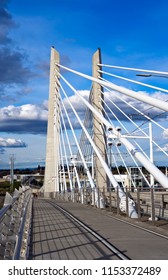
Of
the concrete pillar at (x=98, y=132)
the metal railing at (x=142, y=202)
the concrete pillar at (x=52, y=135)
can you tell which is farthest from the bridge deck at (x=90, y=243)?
the concrete pillar at (x=52, y=135)

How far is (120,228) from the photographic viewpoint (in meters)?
13.5

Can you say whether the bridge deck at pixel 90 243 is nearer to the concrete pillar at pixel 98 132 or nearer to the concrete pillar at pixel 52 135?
the concrete pillar at pixel 98 132

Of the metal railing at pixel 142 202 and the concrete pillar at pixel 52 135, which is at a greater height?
the concrete pillar at pixel 52 135

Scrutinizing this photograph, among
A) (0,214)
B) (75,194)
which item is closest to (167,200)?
(0,214)

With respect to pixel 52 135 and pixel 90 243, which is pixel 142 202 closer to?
pixel 90 243

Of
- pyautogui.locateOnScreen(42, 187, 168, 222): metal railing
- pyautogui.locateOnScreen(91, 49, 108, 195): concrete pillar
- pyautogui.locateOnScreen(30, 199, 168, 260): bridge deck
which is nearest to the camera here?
pyautogui.locateOnScreen(30, 199, 168, 260): bridge deck

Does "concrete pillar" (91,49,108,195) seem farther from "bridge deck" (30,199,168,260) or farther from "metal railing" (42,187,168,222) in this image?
"bridge deck" (30,199,168,260)

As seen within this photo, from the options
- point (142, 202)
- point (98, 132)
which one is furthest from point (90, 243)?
point (98, 132)

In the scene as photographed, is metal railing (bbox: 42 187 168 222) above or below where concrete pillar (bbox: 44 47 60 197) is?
below

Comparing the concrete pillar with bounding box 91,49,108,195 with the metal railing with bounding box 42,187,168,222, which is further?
the concrete pillar with bounding box 91,49,108,195

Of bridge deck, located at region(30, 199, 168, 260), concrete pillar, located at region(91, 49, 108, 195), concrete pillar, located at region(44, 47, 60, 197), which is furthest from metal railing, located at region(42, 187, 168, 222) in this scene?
concrete pillar, located at region(44, 47, 60, 197)

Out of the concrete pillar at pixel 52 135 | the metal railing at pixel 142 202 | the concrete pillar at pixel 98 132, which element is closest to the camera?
the metal railing at pixel 142 202
